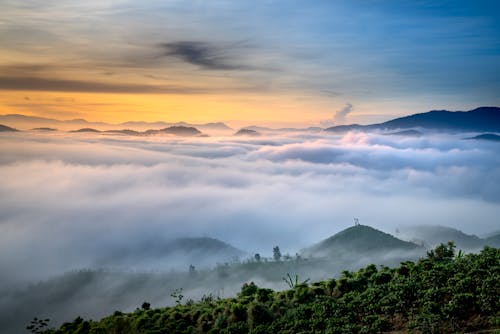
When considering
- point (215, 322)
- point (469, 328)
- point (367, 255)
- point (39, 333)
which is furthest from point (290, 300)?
point (367, 255)

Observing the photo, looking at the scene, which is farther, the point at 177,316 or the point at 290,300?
the point at 177,316

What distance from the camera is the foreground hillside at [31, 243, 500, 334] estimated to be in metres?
16.2

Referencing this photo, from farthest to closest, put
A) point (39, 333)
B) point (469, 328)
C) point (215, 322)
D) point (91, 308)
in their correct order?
point (91, 308) < point (39, 333) < point (215, 322) < point (469, 328)

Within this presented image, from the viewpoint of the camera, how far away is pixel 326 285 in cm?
2108

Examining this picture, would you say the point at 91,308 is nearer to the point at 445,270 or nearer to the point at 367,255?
the point at 367,255

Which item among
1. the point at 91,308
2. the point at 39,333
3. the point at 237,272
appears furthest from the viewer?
the point at 237,272

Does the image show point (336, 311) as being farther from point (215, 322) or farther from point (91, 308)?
point (91, 308)

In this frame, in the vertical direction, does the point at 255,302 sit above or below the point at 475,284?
below

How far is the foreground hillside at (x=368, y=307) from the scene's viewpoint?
1622 cm

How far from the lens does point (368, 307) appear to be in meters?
18.2

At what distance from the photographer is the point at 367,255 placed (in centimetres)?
19900

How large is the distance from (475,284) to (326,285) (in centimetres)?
565

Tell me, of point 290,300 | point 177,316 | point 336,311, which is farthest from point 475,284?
point 177,316

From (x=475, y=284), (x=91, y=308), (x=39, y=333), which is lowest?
(x=91, y=308)
